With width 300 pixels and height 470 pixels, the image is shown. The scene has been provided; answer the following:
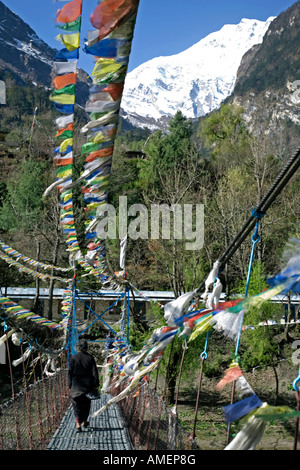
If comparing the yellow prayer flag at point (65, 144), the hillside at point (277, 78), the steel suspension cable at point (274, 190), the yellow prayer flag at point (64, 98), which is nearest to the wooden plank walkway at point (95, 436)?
the steel suspension cable at point (274, 190)

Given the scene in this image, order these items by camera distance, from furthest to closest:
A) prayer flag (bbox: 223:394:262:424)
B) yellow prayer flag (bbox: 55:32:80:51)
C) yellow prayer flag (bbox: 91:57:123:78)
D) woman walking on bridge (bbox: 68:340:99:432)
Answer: woman walking on bridge (bbox: 68:340:99:432), yellow prayer flag (bbox: 55:32:80:51), yellow prayer flag (bbox: 91:57:123:78), prayer flag (bbox: 223:394:262:424)

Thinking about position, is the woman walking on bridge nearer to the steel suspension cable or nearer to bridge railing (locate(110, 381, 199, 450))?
bridge railing (locate(110, 381, 199, 450))

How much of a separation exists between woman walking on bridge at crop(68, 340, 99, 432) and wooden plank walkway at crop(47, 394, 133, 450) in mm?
203

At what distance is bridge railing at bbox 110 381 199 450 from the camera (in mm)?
4160

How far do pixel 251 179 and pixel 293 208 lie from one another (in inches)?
160

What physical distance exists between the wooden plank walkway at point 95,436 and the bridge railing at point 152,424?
16cm

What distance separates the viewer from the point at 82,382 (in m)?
6.13

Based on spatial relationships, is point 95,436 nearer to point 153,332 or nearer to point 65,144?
point 153,332

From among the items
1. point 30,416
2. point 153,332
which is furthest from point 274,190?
point 30,416

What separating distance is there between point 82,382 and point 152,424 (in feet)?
3.47

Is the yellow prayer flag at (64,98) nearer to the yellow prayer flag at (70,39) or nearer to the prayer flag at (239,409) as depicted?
the yellow prayer flag at (70,39)

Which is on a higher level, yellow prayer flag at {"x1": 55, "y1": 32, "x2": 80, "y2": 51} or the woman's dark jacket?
yellow prayer flag at {"x1": 55, "y1": 32, "x2": 80, "y2": 51}

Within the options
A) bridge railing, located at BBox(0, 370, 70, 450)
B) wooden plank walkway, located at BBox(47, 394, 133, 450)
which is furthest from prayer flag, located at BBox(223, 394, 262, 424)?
wooden plank walkway, located at BBox(47, 394, 133, 450)

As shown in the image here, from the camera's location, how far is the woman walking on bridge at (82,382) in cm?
607
